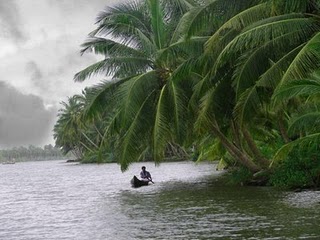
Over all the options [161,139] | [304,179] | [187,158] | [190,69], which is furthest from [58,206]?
[187,158]

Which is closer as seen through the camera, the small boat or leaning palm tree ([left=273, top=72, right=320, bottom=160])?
leaning palm tree ([left=273, top=72, right=320, bottom=160])

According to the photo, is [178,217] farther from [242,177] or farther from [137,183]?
[137,183]

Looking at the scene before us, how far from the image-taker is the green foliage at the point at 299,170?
2102 cm

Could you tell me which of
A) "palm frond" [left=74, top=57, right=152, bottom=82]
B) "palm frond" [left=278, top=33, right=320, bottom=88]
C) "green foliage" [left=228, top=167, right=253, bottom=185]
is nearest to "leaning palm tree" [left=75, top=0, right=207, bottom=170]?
"palm frond" [left=74, top=57, right=152, bottom=82]

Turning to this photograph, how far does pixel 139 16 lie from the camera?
2283 centimetres

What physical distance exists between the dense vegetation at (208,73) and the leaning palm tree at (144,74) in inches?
1.8

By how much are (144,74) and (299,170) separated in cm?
806

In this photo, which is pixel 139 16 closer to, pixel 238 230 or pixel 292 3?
pixel 292 3

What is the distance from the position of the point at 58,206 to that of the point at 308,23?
13.3m

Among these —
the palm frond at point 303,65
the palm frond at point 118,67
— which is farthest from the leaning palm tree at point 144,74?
the palm frond at point 303,65

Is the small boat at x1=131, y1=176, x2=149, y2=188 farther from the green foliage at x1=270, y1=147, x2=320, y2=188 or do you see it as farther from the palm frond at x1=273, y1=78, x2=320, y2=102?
the palm frond at x1=273, y1=78, x2=320, y2=102

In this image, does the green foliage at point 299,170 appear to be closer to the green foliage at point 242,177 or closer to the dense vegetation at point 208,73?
the dense vegetation at point 208,73

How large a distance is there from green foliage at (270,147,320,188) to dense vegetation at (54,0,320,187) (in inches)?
2.0

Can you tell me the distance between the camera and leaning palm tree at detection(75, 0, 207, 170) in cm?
2019
